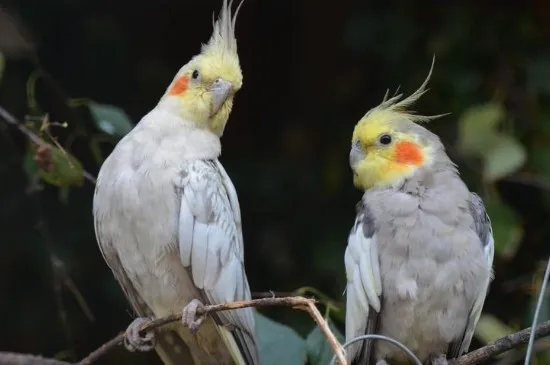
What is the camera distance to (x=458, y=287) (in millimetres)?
2004

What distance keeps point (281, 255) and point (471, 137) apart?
3.26ft

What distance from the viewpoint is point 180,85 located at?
7.47ft

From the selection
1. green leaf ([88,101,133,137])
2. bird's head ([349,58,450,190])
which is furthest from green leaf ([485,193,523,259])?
green leaf ([88,101,133,137])

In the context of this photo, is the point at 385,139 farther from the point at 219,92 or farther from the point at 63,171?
the point at 63,171

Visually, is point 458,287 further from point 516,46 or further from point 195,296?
point 516,46

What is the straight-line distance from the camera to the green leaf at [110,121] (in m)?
2.35

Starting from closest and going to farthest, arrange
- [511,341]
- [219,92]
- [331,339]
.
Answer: [331,339]
[511,341]
[219,92]

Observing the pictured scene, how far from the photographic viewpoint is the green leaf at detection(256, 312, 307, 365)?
2102mm

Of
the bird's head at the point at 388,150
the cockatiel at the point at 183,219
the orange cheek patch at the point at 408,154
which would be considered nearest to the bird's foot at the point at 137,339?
the cockatiel at the point at 183,219

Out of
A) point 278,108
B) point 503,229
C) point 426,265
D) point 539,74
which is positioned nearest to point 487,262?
point 426,265

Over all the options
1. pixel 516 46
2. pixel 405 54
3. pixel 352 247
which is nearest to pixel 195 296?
pixel 352 247

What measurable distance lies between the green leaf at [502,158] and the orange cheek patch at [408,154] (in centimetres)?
58

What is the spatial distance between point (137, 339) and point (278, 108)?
68.2 inches

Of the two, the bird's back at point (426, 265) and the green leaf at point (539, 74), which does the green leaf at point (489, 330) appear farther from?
the green leaf at point (539, 74)
